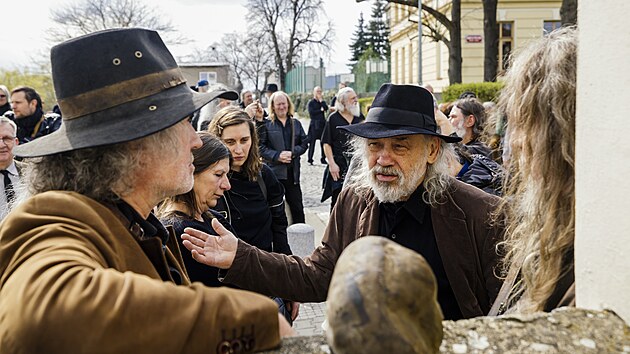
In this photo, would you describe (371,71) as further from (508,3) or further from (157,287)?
(157,287)

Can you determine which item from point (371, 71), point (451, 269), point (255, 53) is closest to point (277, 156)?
point (451, 269)

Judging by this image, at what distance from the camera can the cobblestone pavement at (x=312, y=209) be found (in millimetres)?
5180

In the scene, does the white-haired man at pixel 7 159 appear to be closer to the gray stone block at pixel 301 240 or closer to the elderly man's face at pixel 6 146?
the elderly man's face at pixel 6 146

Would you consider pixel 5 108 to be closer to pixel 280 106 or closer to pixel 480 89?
pixel 280 106

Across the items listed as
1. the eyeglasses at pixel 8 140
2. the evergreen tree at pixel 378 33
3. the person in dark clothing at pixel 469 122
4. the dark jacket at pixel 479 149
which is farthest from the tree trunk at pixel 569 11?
the evergreen tree at pixel 378 33

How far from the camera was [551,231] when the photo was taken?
172 centimetres

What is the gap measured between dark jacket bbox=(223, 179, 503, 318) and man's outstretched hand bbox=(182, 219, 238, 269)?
0.13 feet

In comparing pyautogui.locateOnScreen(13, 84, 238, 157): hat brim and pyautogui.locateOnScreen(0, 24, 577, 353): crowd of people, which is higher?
pyautogui.locateOnScreen(13, 84, 238, 157): hat brim

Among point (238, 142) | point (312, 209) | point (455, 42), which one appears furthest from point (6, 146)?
point (455, 42)

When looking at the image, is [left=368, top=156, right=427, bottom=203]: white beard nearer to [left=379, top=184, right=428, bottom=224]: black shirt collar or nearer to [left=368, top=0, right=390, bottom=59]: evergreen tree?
[left=379, top=184, right=428, bottom=224]: black shirt collar

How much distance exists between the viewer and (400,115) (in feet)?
9.85

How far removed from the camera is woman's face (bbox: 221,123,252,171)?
4.63 metres

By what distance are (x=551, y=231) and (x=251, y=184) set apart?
311 centimetres

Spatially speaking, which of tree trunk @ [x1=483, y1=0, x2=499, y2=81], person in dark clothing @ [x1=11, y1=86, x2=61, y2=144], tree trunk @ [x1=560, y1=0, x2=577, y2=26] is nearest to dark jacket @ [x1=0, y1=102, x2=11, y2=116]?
person in dark clothing @ [x1=11, y1=86, x2=61, y2=144]
